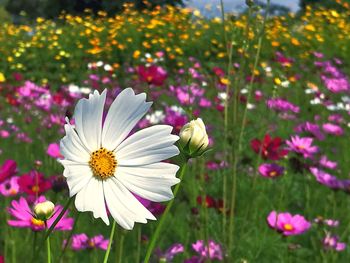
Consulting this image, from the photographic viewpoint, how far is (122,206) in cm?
45

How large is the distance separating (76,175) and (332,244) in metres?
1.18

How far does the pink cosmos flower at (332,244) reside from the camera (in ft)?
4.49

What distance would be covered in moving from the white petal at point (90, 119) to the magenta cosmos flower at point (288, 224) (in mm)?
904

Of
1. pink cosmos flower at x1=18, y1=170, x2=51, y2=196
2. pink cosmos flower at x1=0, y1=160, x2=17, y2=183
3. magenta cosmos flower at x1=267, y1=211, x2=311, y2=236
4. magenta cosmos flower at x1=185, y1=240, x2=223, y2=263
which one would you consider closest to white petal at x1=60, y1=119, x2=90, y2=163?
pink cosmos flower at x1=0, y1=160, x2=17, y2=183

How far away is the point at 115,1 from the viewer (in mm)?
12516

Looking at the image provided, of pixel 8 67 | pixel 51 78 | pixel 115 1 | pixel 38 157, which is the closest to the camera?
pixel 38 157

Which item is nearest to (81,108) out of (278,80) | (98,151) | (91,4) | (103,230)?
(98,151)

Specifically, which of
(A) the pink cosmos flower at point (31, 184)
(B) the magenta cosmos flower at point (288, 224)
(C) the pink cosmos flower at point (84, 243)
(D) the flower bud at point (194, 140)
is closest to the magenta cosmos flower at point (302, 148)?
(B) the magenta cosmos flower at point (288, 224)

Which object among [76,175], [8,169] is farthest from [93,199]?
[8,169]

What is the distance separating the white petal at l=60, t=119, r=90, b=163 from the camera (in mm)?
412

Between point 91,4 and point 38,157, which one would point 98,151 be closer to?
point 38,157

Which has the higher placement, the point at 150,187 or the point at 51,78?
the point at 150,187

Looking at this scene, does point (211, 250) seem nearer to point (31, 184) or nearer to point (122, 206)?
point (31, 184)

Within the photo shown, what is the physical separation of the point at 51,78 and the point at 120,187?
4506 mm
